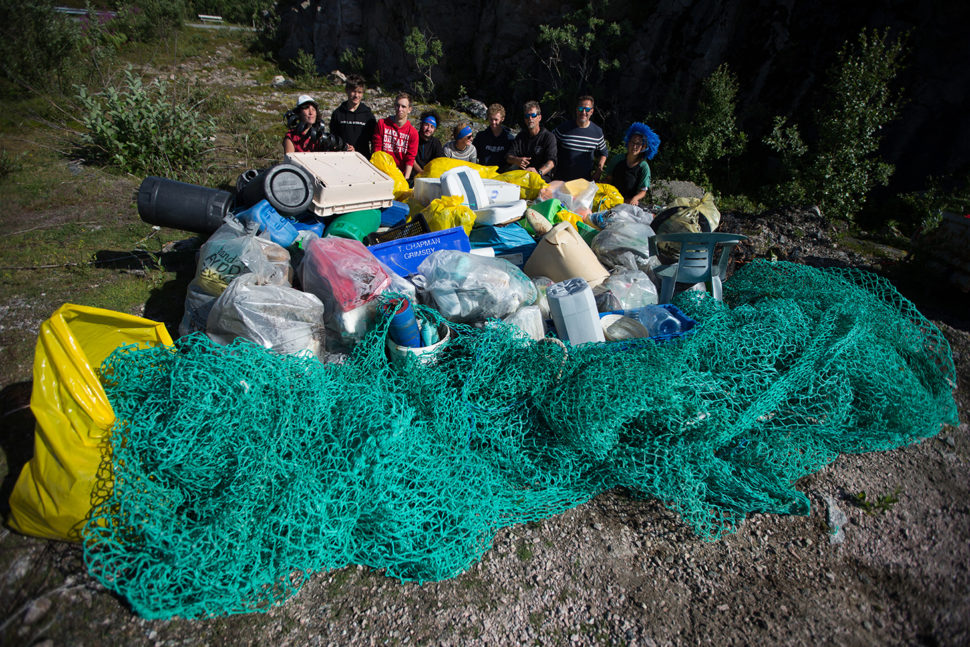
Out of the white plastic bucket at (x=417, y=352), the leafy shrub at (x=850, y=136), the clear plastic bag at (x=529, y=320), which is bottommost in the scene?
the white plastic bucket at (x=417, y=352)

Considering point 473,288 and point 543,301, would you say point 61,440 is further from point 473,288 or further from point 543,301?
point 543,301

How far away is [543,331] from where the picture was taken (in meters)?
2.91

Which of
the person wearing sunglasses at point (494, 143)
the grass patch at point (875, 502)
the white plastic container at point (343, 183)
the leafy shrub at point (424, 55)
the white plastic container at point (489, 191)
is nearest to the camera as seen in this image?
the grass patch at point (875, 502)

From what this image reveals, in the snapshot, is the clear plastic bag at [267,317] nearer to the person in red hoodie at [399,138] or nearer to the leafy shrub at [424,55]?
the person in red hoodie at [399,138]

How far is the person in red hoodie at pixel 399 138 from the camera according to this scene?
4934 millimetres

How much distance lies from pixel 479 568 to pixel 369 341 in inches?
47.9

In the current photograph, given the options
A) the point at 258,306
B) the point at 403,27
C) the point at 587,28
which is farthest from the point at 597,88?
the point at 258,306

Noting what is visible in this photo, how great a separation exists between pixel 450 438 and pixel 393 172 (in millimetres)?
3072

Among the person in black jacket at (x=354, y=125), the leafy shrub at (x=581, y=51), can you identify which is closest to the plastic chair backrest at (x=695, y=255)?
the person in black jacket at (x=354, y=125)

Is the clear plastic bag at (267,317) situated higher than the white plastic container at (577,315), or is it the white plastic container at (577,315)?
the white plastic container at (577,315)

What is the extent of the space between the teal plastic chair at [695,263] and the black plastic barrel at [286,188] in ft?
8.41

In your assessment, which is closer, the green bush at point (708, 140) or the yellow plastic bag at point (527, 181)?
the yellow plastic bag at point (527, 181)

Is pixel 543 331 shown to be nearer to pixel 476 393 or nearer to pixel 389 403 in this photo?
pixel 476 393

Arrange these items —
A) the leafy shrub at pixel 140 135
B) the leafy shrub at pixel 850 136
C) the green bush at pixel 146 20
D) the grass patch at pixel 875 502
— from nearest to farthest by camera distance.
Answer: the grass patch at pixel 875 502 < the leafy shrub at pixel 140 135 < the leafy shrub at pixel 850 136 < the green bush at pixel 146 20
